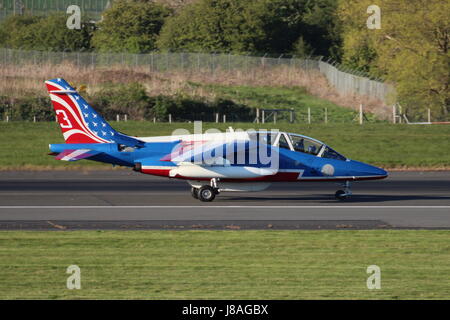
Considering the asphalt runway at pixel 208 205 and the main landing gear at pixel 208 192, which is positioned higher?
the main landing gear at pixel 208 192

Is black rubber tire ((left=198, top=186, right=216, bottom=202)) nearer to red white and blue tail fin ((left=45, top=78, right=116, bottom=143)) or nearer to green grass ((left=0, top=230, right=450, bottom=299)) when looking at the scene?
red white and blue tail fin ((left=45, top=78, right=116, bottom=143))

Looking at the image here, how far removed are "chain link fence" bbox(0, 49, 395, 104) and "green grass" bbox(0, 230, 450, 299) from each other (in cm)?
4523

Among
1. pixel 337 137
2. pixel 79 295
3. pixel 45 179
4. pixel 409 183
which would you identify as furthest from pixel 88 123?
pixel 337 137

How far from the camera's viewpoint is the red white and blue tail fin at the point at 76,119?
87.3 ft

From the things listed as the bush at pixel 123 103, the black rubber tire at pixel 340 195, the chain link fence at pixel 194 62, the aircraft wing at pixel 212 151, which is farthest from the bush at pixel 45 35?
the black rubber tire at pixel 340 195

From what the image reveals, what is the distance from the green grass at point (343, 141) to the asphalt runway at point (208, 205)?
20.7 ft

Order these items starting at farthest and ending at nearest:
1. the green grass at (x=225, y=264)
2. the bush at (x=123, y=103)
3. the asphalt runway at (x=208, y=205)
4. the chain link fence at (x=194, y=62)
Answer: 1. the chain link fence at (x=194, y=62)
2. the bush at (x=123, y=103)
3. the asphalt runway at (x=208, y=205)
4. the green grass at (x=225, y=264)

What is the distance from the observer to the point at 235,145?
1017 inches

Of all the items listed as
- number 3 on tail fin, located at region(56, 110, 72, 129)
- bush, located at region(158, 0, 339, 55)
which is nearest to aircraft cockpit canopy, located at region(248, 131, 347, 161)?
number 3 on tail fin, located at region(56, 110, 72, 129)

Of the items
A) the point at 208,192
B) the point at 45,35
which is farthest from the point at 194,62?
the point at 208,192

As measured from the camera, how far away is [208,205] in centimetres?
2498

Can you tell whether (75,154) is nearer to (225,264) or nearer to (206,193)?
(206,193)

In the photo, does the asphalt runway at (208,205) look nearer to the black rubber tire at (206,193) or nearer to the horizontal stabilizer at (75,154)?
the black rubber tire at (206,193)

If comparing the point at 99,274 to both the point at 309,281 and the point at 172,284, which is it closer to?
the point at 172,284
